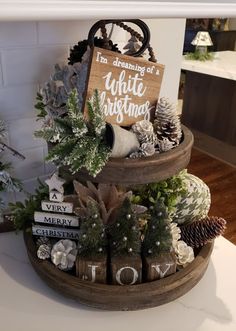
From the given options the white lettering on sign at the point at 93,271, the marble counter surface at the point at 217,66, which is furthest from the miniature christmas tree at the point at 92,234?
the marble counter surface at the point at 217,66

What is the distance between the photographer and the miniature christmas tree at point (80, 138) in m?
0.55

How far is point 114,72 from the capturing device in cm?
61

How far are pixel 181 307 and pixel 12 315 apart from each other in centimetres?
31

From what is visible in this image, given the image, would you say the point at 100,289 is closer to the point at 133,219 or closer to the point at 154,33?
the point at 133,219

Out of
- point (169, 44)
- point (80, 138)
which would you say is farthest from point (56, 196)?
point (169, 44)

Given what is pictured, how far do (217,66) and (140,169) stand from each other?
248 cm

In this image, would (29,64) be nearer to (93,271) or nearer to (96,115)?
(96,115)

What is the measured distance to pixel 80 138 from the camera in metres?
0.57
